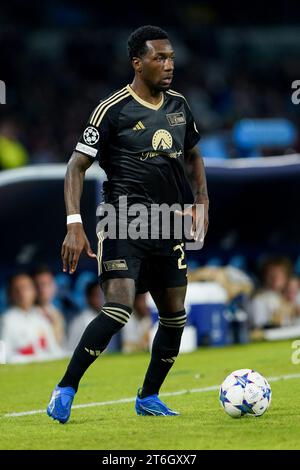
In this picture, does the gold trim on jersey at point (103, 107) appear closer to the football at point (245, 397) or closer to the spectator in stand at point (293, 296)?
the football at point (245, 397)

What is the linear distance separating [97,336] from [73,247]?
1.88ft

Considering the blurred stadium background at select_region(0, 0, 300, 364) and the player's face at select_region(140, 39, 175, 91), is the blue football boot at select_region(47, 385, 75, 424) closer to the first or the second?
the player's face at select_region(140, 39, 175, 91)

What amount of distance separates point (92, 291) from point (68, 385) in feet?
25.1

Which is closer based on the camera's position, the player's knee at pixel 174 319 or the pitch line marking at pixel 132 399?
the player's knee at pixel 174 319

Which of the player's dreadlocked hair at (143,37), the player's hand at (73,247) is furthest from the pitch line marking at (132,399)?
the player's dreadlocked hair at (143,37)

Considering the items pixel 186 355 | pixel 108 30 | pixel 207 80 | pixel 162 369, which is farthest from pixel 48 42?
pixel 162 369

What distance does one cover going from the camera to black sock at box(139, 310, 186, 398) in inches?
294

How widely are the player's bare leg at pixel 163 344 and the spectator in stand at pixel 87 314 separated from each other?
6.91 metres

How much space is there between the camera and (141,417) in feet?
24.6

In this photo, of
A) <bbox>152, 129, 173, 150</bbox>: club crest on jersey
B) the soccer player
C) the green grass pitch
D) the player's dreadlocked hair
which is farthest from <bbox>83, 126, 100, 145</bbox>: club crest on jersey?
the green grass pitch

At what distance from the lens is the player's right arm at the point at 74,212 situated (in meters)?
6.95

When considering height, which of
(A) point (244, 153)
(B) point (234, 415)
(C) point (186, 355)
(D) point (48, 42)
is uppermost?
Result: (D) point (48, 42)

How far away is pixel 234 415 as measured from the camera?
7.35m

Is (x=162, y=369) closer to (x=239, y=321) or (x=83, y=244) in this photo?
(x=83, y=244)
